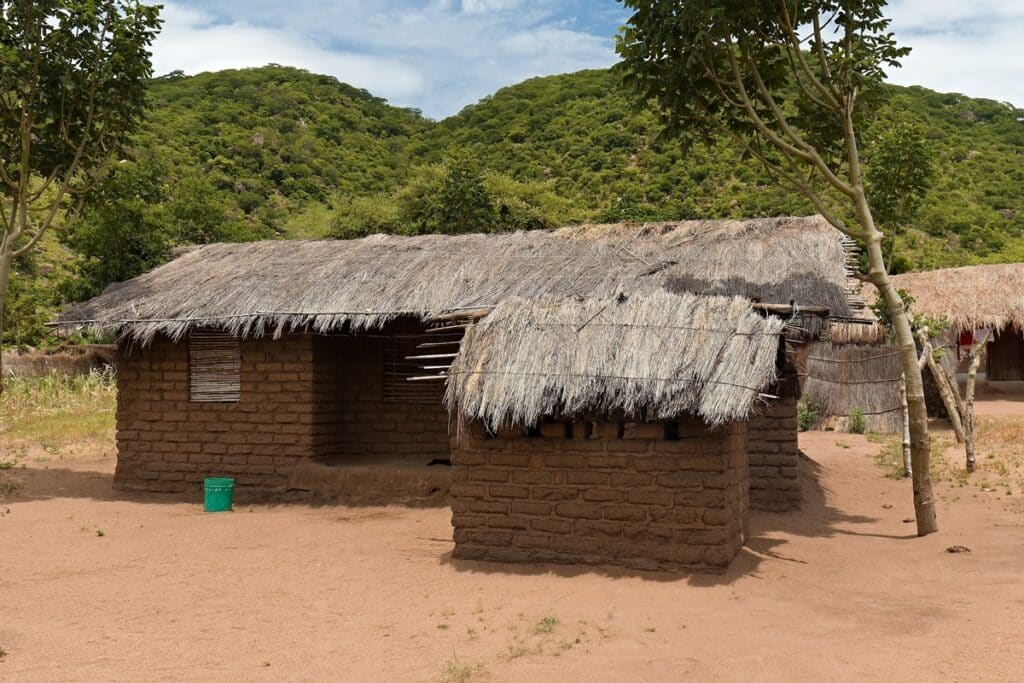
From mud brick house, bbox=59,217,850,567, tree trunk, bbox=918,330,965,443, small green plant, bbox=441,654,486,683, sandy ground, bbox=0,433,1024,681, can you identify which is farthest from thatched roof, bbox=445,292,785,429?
tree trunk, bbox=918,330,965,443

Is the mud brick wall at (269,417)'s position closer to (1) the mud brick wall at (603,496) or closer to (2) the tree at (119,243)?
(1) the mud brick wall at (603,496)

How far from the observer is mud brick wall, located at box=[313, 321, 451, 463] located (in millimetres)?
10945

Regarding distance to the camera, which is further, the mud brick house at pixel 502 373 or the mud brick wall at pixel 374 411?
the mud brick wall at pixel 374 411

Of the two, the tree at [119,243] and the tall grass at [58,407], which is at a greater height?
the tree at [119,243]

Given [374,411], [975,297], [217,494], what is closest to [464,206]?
[975,297]

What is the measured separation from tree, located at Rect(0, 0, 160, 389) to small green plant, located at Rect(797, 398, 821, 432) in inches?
497

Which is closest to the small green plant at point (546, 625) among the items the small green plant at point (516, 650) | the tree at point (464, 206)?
the small green plant at point (516, 650)

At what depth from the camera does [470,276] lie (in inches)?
418

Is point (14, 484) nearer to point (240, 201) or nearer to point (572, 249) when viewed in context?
point (572, 249)

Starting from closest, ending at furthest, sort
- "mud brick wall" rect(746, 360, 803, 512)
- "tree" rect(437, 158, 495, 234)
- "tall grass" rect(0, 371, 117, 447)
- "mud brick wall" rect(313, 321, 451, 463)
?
1. "mud brick wall" rect(746, 360, 803, 512)
2. "mud brick wall" rect(313, 321, 451, 463)
3. "tall grass" rect(0, 371, 117, 447)
4. "tree" rect(437, 158, 495, 234)

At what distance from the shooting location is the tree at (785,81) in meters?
8.09

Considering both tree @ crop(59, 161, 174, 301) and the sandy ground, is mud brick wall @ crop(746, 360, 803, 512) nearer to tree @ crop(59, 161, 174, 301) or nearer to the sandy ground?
the sandy ground

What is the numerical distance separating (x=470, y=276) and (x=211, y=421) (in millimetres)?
3649

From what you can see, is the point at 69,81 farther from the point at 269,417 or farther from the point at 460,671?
the point at 460,671
